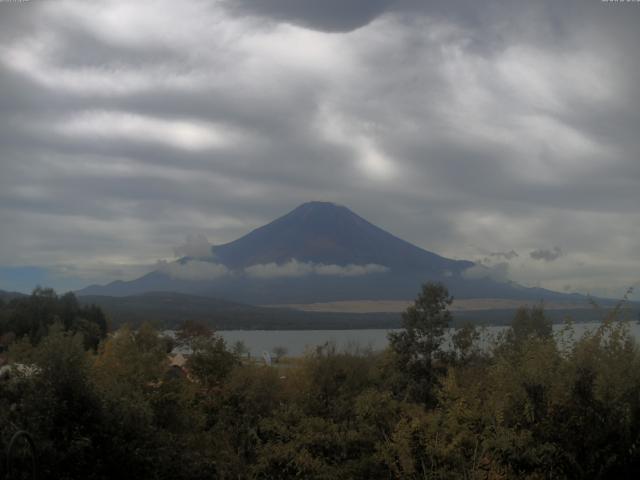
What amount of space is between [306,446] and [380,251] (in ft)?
607

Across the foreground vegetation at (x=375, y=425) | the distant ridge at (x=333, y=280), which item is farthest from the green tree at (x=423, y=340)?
the distant ridge at (x=333, y=280)

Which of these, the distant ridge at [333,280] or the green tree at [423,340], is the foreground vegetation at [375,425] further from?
the distant ridge at [333,280]

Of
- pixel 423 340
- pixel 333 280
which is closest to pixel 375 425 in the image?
pixel 423 340

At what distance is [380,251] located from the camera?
646 ft

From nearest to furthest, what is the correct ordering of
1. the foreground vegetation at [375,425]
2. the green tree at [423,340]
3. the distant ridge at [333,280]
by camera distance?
Result: the foreground vegetation at [375,425] < the green tree at [423,340] < the distant ridge at [333,280]

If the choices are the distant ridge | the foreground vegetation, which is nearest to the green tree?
the foreground vegetation

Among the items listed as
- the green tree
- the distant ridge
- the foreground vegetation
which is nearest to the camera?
the foreground vegetation

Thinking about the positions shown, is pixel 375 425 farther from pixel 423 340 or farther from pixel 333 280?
pixel 333 280

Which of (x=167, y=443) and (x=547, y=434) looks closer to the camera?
(x=547, y=434)

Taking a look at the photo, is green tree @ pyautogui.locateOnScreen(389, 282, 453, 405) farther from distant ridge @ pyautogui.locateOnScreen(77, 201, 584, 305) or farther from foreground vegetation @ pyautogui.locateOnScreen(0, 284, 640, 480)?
distant ridge @ pyautogui.locateOnScreen(77, 201, 584, 305)

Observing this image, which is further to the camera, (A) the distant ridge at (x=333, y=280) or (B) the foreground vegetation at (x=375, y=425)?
(A) the distant ridge at (x=333, y=280)

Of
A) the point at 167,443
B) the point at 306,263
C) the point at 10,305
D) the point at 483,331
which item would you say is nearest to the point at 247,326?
the point at 10,305

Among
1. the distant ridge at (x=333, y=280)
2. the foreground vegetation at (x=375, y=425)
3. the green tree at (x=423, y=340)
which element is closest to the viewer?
the foreground vegetation at (x=375, y=425)

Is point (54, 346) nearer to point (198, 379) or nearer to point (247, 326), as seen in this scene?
point (198, 379)
